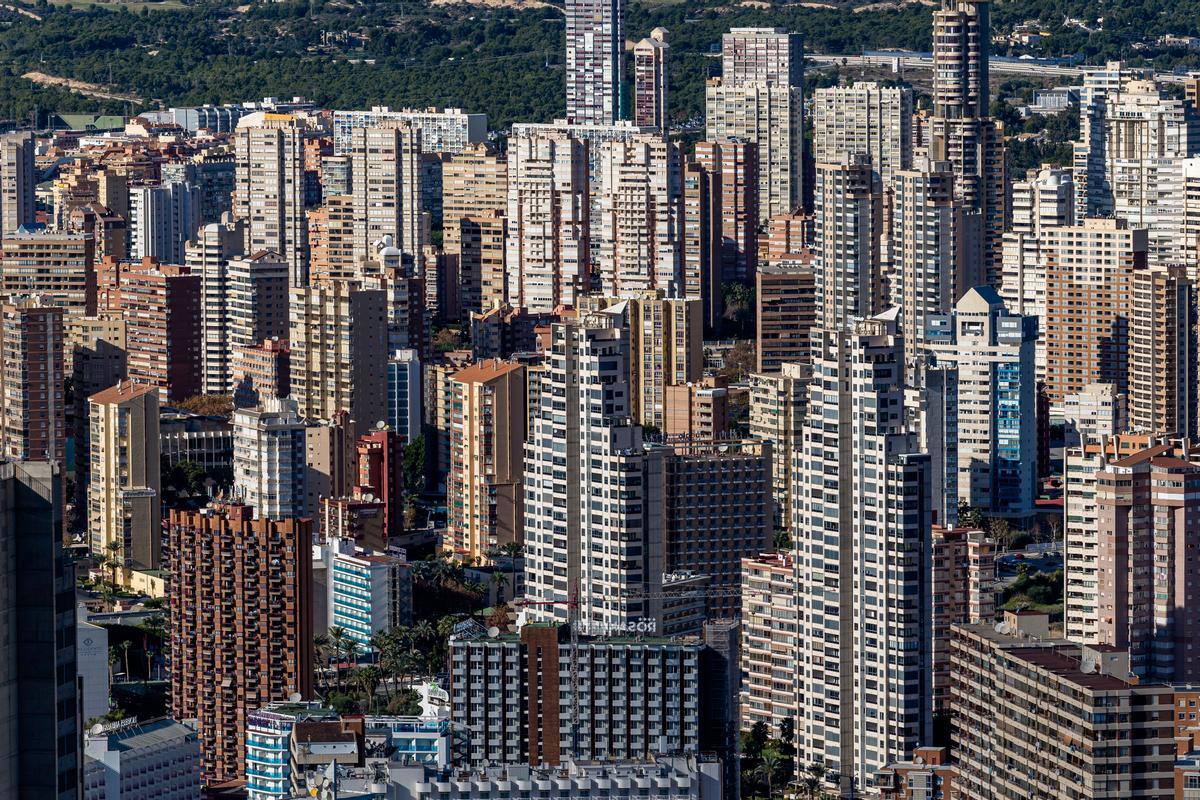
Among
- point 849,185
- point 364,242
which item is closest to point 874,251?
point 849,185

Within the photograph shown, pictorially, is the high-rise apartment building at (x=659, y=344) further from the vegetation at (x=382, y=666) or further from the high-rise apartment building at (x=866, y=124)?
the high-rise apartment building at (x=866, y=124)

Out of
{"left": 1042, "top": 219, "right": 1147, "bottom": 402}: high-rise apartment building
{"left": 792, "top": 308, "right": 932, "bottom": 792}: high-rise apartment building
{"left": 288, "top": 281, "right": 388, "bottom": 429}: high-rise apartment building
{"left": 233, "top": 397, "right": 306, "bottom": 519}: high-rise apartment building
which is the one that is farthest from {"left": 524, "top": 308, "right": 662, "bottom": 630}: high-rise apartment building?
{"left": 1042, "top": 219, "right": 1147, "bottom": 402}: high-rise apartment building

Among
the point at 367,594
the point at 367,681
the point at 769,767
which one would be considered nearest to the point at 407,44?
the point at 367,594

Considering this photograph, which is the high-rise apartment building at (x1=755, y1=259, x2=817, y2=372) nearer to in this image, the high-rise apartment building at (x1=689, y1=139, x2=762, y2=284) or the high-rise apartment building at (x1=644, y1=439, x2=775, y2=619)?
the high-rise apartment building at (x1=689, y1=139, x2=762, y2=284)

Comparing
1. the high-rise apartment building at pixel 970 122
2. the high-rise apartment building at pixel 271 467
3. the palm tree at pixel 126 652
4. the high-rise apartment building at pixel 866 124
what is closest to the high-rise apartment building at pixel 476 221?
the high-rise apartment building at pixel 866 124

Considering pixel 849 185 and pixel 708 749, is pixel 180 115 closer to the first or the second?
pixel 849 185
